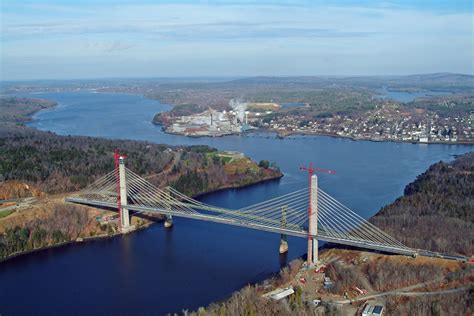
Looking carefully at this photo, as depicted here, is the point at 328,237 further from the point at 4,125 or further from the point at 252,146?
the point at 4,125

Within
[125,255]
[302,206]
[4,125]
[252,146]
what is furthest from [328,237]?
[4,125]

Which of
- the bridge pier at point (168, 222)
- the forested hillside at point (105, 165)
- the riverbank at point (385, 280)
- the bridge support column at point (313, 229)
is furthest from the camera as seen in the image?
the forested hillside at point (105, 165)

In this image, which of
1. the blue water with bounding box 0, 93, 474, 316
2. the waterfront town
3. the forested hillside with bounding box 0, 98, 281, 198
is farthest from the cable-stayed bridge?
the waterfront town

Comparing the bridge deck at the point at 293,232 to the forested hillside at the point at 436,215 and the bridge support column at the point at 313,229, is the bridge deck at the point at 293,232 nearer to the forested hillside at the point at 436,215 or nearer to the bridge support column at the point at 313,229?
the bridge support column at the point at 313,229

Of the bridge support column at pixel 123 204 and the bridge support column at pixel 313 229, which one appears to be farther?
the bridge support column at pixel 123 204

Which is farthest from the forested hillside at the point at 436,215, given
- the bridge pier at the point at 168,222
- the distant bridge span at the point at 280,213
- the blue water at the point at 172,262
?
the bridge pier at the point at 168,222

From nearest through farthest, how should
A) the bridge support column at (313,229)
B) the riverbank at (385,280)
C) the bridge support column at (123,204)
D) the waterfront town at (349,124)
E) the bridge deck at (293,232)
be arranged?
the riverbank at (385,280)
the bridge deck at (293,232)
the bridge support column at (313,229)
the bridge support column at (123,204)
the waterfront town at (349,124)

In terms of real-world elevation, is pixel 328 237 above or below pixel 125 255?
above
